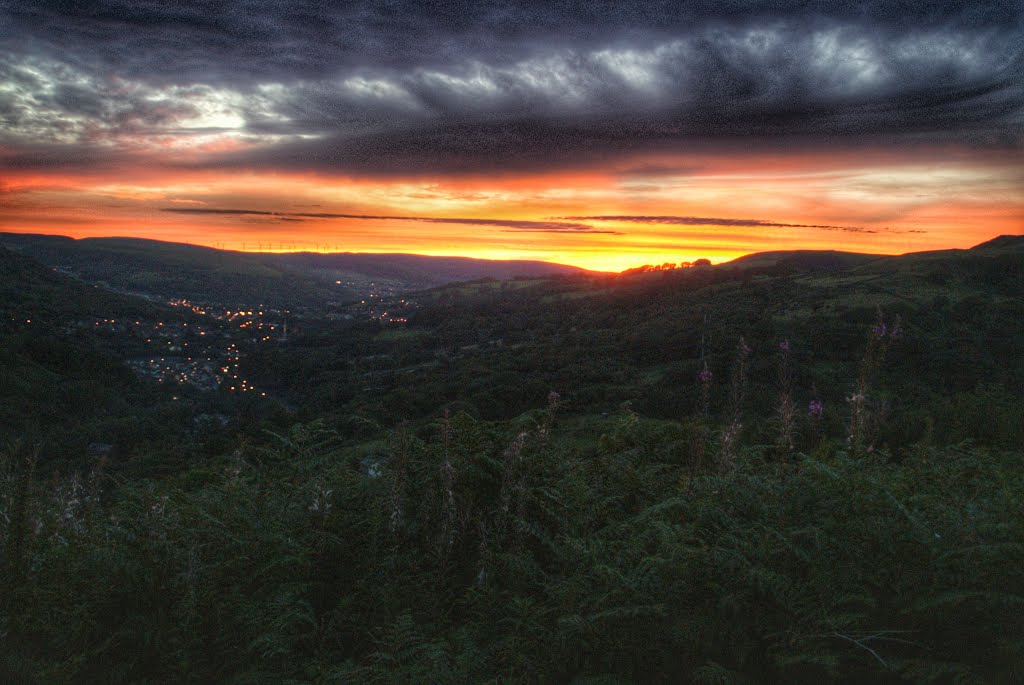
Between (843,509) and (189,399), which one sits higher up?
(843,509)

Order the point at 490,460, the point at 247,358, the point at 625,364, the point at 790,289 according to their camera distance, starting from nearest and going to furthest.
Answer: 1. the point at 490,460
2. the point at 625,364
3. the point at 790,289
4. the point at 247,358

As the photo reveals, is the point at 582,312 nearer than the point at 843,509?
No

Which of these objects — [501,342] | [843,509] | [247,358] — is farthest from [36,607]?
[247,358]

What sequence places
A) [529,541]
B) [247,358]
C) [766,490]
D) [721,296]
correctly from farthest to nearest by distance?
[247,358] < [721,296] < [529,541] < [766,490]

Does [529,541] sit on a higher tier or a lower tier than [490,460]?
lower

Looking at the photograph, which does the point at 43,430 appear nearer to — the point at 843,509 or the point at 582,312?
the point at 582,312

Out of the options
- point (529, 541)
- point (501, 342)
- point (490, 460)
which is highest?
point (490, 460)

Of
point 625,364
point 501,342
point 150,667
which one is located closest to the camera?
point 150,667

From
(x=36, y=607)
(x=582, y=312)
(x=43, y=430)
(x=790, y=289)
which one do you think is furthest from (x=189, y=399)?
(x=36, y=607)

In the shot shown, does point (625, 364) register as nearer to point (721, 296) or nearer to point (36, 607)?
point (721, 296)
